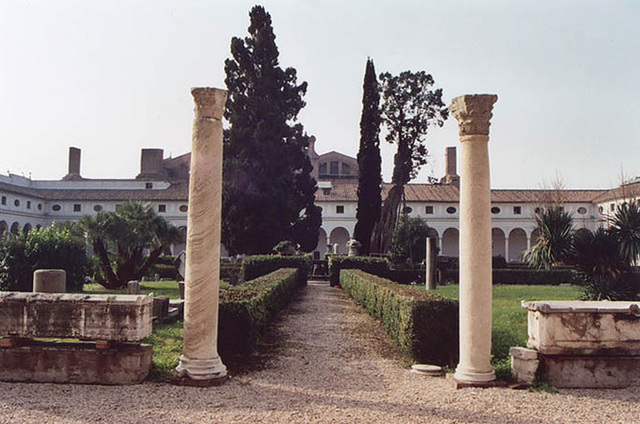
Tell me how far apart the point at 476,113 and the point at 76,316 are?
4.89m

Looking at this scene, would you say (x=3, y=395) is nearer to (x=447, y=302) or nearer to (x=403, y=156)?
(x=447, y=302)

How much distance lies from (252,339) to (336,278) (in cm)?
1509

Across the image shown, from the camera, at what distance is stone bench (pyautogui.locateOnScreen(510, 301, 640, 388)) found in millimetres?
5941

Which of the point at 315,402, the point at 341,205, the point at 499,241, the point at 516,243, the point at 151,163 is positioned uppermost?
the point at 151,163

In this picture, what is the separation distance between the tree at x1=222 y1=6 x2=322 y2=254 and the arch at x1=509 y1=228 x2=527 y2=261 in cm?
→ 2818

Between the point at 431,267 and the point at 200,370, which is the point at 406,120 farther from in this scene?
the point at 200,370

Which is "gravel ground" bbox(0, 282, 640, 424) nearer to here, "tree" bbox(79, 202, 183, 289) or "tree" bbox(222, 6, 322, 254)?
"tree" bbox(79, 202, 183, 289)

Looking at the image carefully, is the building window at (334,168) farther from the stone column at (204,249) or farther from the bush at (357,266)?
the stone column at (204,249)

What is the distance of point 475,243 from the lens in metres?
6.00

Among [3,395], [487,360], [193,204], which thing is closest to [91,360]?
[3,395]

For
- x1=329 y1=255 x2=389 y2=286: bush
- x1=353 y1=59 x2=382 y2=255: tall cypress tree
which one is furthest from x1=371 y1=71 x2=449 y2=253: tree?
x1=329 y1=255 x2=389 y2=286: bush

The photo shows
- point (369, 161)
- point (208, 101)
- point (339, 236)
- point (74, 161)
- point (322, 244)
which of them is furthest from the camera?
point (74, 161)

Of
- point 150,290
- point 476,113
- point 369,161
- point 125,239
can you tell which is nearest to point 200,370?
point 476,113

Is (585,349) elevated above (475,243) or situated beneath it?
situated beneath
